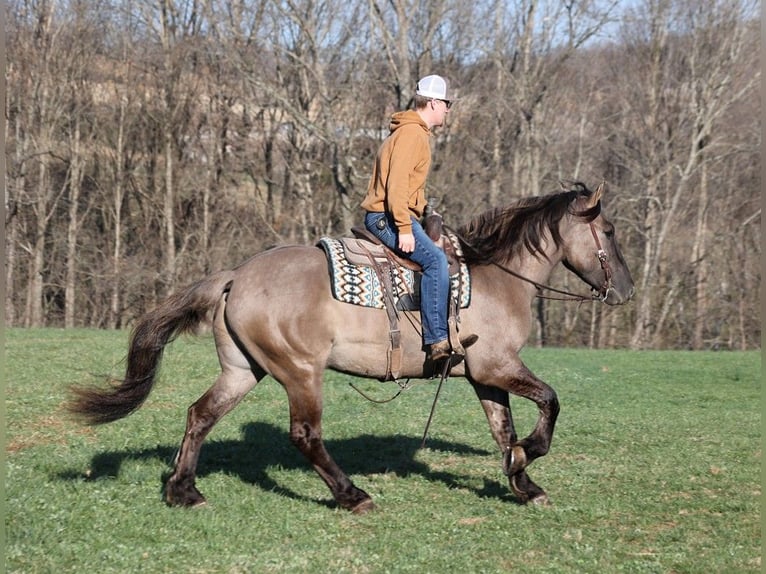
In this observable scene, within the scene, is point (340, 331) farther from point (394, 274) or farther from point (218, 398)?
point (218, 398)

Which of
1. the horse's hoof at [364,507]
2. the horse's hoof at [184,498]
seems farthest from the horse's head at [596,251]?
the horse's hoof at [184,498]

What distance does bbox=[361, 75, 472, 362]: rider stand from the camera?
22.6ft

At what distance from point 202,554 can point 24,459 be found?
3.37m

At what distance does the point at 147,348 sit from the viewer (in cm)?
732

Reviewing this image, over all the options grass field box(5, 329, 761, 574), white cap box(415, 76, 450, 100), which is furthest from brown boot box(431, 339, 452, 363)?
white cap box(415, 76, 450, 100)

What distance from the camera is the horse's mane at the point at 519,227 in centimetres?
764

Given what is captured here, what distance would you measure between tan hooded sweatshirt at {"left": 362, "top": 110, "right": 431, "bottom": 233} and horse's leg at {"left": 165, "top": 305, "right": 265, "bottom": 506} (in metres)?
1.53

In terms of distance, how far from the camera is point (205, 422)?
725cm

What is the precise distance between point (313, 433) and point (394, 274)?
1.36 metres

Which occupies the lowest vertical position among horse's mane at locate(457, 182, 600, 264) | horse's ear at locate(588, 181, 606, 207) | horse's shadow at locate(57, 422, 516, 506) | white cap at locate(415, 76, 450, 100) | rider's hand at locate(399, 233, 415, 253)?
horse's shadow at locate(57, 422, 516, 506)

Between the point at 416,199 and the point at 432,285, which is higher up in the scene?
the point at 416,199

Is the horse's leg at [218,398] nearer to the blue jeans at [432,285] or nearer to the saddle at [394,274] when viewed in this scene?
the saddle at [394,274]

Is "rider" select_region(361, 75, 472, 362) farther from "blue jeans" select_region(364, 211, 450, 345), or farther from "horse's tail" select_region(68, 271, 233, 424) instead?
"horse's tail" select_region(68, 271, 233, 424)

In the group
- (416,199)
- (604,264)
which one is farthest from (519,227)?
(416,199)
